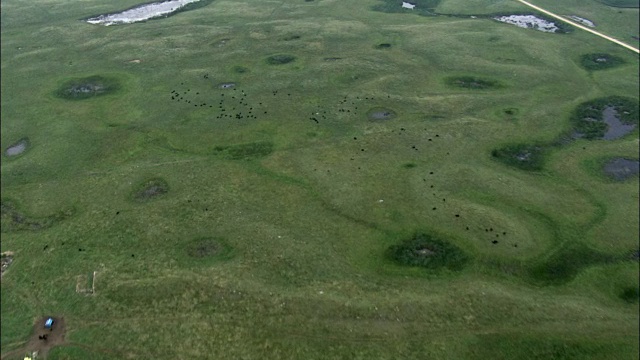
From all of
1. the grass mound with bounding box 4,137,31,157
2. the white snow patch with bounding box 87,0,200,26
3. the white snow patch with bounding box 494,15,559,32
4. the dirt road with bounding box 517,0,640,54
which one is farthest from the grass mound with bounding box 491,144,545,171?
the white snow patch with bounding box 87,0,200,26

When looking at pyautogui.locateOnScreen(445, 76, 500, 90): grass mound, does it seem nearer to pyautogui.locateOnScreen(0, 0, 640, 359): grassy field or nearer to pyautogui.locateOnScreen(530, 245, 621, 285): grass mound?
pyautogui.locateOnScreen(0, 0, 640, 359): grassy field

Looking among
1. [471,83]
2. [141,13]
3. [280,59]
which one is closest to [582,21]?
[471,83]

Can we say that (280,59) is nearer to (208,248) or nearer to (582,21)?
(208,248)

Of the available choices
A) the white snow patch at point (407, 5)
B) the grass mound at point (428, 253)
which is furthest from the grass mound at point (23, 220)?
the white snow patch at point (407, 5)

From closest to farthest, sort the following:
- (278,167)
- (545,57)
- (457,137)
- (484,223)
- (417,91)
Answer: (484,223), (278,167), (457,137), (417,91), (545,57)

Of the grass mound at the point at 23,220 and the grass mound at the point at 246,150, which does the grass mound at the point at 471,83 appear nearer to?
the grass mound at the point at 246,150

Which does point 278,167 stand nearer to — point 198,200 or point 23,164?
point 198,200

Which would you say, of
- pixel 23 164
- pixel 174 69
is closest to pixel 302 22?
pixel 174 69

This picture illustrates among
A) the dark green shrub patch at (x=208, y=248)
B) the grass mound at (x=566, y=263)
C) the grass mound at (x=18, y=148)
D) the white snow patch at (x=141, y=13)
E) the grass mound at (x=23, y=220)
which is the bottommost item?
the grass mound at (x=566, y=263)
